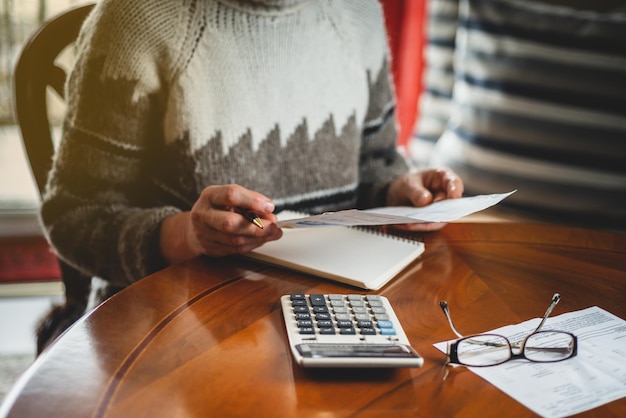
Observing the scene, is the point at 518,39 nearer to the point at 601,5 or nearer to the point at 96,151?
the point at 601,5

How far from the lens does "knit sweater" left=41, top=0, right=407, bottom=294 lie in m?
0.88

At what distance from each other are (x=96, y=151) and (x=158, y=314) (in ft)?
1.12

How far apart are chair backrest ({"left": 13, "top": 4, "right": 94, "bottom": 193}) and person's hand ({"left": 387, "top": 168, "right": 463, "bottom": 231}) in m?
0.55

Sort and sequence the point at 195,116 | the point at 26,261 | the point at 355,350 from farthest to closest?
the point at 26,261 < the point at 195,116 < the point at 355,350

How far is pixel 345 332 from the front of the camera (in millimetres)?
589

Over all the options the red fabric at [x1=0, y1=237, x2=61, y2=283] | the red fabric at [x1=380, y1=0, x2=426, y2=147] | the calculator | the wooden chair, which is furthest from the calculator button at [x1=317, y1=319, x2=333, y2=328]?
the red fabric at [x1=0, y1=237, x2=61, y2=283]

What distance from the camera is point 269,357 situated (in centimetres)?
57

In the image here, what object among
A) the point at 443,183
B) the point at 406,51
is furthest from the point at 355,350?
the point at 406,51

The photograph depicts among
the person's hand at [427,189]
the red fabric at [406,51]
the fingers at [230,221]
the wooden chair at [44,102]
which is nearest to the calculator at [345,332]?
the fingers at [230,221]

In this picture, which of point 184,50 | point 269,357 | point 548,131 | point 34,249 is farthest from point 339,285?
Answer: point 34,249

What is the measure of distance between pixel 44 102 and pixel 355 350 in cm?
70

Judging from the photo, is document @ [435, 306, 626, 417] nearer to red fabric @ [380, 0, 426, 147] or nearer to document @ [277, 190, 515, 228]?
document @ [277, 190, 515, 228]

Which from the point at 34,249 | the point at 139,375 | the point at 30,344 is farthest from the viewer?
the point at 34,249

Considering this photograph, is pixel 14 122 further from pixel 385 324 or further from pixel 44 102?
pixel 385 324
